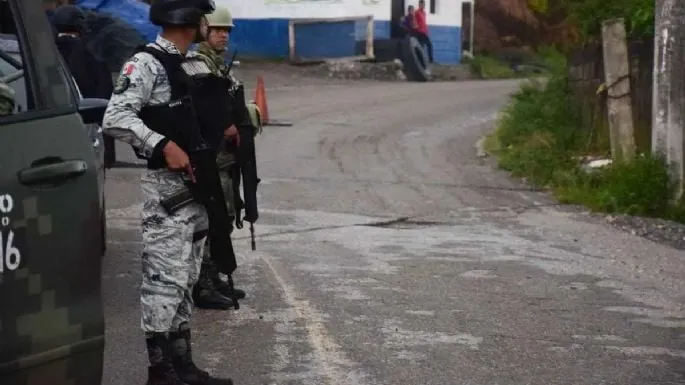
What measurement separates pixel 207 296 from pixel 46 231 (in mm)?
3710

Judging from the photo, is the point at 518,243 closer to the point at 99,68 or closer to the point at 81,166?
the point at 99,68

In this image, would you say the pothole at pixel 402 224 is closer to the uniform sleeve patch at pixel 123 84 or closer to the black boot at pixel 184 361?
the black boot at pixel 184 361

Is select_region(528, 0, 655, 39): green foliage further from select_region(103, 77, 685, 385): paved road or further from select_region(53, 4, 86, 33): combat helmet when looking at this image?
select_region(53, 4, 86, 33): combat helmet

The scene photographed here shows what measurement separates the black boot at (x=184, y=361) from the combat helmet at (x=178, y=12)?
4.25 feet

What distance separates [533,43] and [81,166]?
38.7 metres

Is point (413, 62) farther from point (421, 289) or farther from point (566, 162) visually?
point (421, 289)

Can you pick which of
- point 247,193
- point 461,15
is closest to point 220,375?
point 247,193

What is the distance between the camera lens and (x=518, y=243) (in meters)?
10.5

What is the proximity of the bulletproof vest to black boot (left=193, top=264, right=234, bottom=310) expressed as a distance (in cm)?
196

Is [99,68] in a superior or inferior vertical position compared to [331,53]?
superior

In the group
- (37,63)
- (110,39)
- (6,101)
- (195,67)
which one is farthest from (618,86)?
(6,101)

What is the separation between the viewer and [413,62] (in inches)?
1316

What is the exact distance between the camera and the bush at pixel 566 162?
12.2 meters

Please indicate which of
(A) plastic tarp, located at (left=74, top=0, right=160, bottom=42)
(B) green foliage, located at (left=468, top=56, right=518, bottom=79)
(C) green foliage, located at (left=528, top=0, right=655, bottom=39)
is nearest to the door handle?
(C) green foliage, located at (left=528, top=0, right=655, bottom=39)
